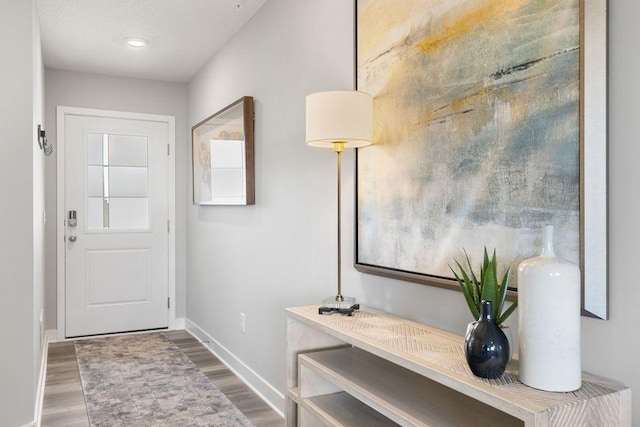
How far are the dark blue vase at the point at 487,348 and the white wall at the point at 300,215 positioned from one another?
242 mm

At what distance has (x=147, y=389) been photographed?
3160 mm

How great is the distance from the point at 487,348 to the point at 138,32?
3.25 meters

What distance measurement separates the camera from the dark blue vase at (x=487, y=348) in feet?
3.60

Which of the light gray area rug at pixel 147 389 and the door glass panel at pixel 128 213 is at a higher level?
the door glass panel at pixel 128 213

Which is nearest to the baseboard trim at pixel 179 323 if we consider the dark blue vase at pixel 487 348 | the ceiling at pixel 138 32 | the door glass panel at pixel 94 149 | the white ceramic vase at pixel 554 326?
the door glass panel at pixel 94 149

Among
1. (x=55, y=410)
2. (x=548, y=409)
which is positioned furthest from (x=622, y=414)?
(x=55, y=410)

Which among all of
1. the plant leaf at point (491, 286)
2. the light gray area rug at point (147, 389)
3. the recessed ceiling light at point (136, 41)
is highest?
the recessed ceiling light at point (136, 41)

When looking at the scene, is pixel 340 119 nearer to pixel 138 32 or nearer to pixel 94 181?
pixel 138 32

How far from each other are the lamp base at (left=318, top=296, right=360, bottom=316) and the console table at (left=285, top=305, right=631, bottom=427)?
0.04 meters

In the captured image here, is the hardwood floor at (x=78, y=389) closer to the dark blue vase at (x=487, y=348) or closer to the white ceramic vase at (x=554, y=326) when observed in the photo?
the dark blue vase at (x=487, y=348)

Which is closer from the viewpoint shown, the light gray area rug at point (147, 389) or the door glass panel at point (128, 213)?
the light gray area rug at point (147, 389)

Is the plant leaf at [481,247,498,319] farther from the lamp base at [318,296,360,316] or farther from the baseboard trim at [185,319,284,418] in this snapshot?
the baseboard trim at [185,319,284,418]

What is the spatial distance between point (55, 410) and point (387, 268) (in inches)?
88.2

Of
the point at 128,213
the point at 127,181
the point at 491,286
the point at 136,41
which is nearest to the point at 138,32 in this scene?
the point at 136,41
